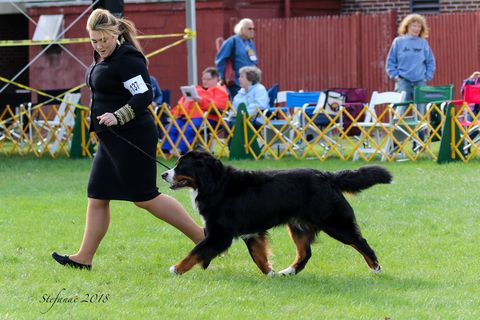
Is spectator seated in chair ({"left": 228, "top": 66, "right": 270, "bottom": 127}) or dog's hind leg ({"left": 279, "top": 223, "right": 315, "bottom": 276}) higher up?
spectator seated in chair ({"left": 228, "top": 66, "right": 270, "bottom": 127})

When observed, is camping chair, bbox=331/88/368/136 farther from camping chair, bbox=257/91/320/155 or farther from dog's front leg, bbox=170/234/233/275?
dog's front leg, bbox=170/234/233/275

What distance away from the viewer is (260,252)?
6539 mm

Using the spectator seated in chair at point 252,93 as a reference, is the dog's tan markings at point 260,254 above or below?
below

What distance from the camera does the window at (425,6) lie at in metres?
20.5

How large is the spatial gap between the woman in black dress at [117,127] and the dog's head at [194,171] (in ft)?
0.91

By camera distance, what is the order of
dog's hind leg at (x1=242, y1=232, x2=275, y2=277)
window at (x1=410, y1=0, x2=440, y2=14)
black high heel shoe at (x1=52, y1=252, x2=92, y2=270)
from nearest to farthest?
dog's hind leg at (x1=242, y1=232, x2=275, y2=277)
black high heel shoe at (x1=52, y1=252, x2=92, y2=270)
window at (x1=410, y1=0, x2=440, y2=14)

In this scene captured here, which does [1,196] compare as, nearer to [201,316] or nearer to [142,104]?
[142,104]

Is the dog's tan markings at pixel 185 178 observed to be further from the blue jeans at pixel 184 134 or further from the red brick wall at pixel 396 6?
the red brick wall at pixel 396 6

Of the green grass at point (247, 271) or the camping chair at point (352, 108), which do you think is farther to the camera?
the camping chair at point (352, 108)

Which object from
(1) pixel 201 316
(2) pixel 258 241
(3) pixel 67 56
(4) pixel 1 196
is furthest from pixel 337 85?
(1) pixel 201 316
